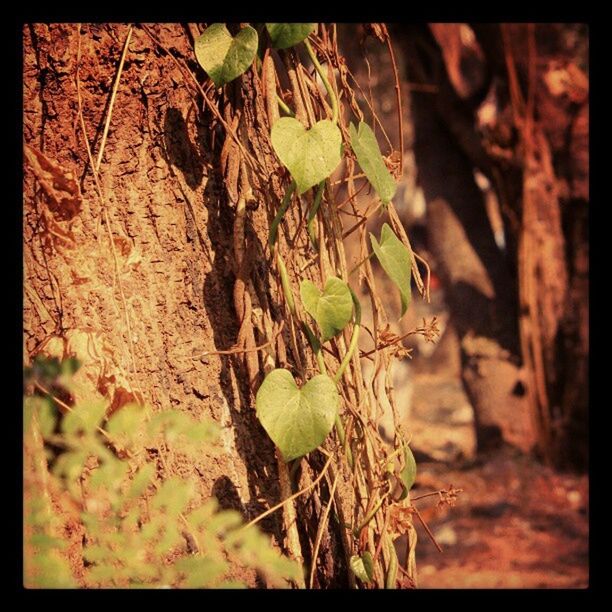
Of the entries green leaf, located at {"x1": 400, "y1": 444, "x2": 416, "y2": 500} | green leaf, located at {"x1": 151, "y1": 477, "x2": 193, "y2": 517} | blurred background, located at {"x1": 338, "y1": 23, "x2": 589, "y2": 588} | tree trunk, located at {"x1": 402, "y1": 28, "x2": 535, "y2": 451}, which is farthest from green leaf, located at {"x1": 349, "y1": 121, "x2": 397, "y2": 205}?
tree trunk, located at {"x1": 402, "y1": 28, "x2": 535, "y2": 451}

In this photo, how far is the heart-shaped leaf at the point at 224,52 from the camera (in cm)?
111

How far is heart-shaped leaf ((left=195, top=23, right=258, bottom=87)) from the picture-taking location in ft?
3.65

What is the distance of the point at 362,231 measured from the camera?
50.5 inches

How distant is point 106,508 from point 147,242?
422mm

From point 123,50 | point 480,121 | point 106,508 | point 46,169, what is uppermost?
point 480,121

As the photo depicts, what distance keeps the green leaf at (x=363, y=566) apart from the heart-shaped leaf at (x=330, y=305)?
368 millimetres

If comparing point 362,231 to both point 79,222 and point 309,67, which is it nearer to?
point 309,67

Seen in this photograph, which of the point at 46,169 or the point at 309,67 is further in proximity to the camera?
the point at 309,67

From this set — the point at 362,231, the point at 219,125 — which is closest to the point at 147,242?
the point at 219,125

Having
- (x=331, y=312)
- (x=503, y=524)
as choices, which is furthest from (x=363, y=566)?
(x=503, y=524)

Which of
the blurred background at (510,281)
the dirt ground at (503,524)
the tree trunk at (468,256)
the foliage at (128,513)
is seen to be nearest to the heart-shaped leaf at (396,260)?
the foliage at (128,513)

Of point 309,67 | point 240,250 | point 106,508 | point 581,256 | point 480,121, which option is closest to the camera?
point 106,508

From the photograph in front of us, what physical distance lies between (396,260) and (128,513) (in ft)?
1.94

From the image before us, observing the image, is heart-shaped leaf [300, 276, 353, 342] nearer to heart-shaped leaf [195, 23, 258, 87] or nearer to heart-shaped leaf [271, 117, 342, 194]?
heart-shaped leaf [271, 117, 342, 194]
